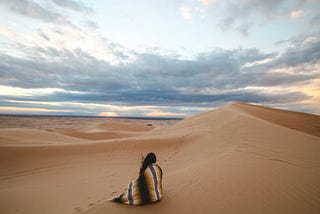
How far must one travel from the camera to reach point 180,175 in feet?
14.4

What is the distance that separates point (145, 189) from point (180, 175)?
1.64 meters

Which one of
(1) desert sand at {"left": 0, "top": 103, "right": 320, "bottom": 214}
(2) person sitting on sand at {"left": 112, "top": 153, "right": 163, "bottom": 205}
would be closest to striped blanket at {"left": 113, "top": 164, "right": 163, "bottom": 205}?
(2) person sitting on sand at {"left": 112, "top": 153, "right": 163, "bottom": 205}

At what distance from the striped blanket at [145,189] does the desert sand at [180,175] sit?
0.12 m

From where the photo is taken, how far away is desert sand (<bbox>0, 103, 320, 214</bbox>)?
2975mm

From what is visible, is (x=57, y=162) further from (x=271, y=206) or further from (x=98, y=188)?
(x=271, y=206)

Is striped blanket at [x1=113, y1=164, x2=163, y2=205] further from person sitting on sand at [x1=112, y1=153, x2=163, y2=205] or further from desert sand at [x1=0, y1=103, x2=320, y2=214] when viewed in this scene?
desert sand at [x1=0, y1=103, x2=320, y2=214]

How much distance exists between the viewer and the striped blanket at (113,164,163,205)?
2941mm

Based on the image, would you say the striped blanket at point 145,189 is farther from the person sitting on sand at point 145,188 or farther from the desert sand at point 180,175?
the desert sand at point 180,175

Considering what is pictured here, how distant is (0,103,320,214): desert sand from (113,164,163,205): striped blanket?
0.12 meters

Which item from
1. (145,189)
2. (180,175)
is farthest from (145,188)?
(180,175)

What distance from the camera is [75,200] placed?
166 inches

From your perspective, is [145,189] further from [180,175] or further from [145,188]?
[180,175]

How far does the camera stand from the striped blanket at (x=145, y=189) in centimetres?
294

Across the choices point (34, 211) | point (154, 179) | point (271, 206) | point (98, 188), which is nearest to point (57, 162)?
point (98, 188)
